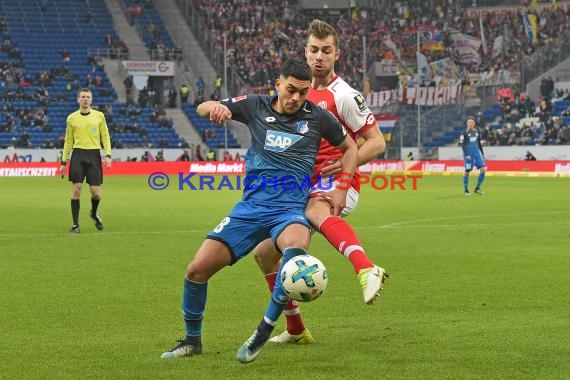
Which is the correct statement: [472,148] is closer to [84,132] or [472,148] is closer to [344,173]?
[84,132]

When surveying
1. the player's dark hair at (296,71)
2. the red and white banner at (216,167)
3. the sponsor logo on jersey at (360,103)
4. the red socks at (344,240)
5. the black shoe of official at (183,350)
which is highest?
the player's dark hair at (296,71)

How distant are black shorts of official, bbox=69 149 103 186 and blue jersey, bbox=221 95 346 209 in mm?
11153

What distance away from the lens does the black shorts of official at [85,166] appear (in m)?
18.3

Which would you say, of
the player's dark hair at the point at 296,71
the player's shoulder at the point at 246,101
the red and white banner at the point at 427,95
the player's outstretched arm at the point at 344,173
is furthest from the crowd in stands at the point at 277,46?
the player's dark hair at the point at 296,71

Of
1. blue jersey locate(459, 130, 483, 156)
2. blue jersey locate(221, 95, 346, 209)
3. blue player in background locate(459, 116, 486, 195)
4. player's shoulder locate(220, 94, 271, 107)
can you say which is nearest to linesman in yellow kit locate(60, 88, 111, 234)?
player's shoulder locate(220, 94, 271, 107)

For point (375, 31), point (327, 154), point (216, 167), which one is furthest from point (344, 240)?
point (375, 31)

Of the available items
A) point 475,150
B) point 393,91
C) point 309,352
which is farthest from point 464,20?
point 309,352

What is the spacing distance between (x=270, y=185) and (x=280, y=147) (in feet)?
0.97

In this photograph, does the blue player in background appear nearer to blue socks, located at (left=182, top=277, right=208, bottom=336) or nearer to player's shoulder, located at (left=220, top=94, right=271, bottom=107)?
player's shoulder, located at (left=220, top=94, right=271, bottom=107)

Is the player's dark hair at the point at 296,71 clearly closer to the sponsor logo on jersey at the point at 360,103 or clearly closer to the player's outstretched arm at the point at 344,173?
the player's outstretched arm at the point at 344,173

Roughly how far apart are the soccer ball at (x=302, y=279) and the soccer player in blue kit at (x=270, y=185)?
0.13m

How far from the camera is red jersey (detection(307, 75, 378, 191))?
8.37 meters

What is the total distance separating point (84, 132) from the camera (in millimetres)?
18312

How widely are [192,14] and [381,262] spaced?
52.7 metres
